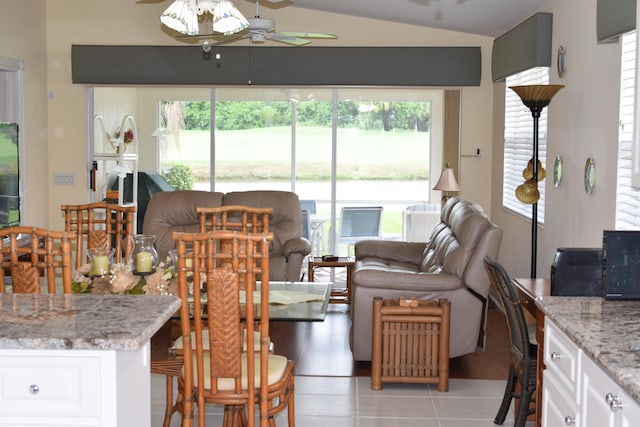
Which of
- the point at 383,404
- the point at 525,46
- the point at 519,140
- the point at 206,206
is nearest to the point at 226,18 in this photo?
the point at 383,404

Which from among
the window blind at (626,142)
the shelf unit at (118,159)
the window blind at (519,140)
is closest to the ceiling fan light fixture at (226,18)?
the window blind at (626,142)

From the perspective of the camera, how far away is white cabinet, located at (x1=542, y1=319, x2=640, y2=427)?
7.27 feet

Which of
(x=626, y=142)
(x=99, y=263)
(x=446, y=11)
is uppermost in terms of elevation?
(x=446, y=11)

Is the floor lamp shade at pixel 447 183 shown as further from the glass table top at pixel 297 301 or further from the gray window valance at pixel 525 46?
the glass table top at pixel 297 301

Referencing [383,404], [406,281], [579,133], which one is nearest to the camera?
[383,404]

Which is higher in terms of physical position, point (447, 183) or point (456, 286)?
point (447, 183)

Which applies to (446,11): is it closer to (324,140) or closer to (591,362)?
(324,140)

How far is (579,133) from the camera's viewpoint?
538 cm

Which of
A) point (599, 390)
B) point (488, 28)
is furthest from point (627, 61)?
point (488, 28)

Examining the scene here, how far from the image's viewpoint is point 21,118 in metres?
7.91

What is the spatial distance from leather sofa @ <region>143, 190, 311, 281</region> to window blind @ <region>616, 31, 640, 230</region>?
10.5 ft

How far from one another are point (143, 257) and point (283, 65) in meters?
4.10

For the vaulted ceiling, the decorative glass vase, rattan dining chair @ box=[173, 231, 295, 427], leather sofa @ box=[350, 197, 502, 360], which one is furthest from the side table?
rattan dining chair @ box=[173, 231, 295, 427]

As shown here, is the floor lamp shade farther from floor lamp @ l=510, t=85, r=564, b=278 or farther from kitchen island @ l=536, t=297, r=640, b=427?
kitchen island @ l=536, t=297, r=640, b=427
